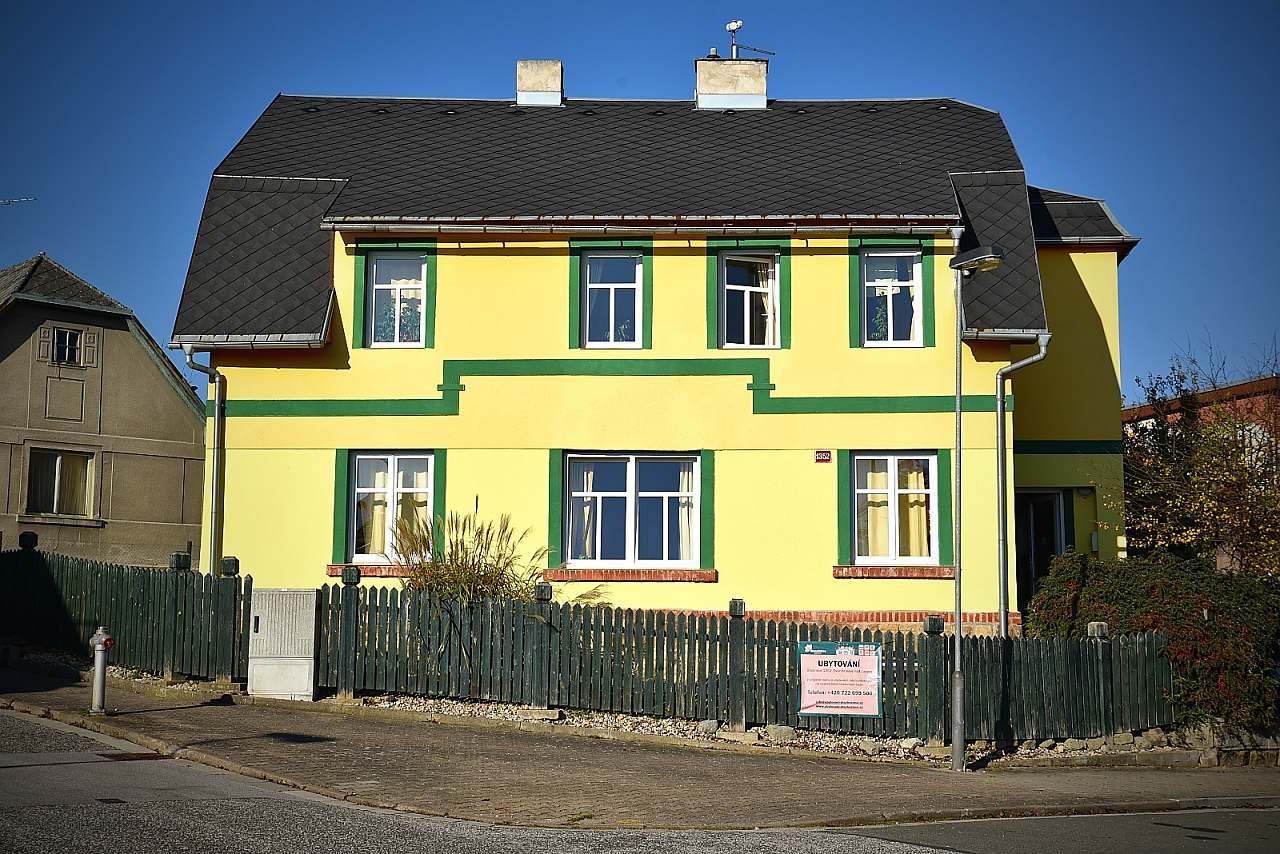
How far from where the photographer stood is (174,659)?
17859 millimetres

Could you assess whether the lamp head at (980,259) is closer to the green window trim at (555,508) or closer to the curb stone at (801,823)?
the curb stone at (801,823)

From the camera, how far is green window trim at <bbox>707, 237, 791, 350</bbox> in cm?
2077

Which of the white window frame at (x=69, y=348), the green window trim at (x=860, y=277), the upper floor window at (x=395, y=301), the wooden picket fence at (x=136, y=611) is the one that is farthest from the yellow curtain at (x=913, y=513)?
the white window frame at (x=69, y=348)

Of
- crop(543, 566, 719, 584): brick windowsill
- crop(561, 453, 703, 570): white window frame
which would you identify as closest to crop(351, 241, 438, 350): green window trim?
crop(561, 453, 703, 570): white window frame

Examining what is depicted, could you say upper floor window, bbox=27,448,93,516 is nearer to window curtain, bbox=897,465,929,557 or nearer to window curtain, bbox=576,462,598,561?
window curtain, bbox=576,462,598,561

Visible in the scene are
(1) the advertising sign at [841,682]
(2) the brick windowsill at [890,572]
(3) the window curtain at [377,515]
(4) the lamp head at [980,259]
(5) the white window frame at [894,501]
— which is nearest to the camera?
(4) the lamp head at [980,259]

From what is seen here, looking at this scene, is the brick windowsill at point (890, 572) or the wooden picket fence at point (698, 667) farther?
the brick windowsill at point (890, 572)

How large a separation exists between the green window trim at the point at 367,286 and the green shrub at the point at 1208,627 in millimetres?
10332

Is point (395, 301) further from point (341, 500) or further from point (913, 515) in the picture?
point (913, 515)

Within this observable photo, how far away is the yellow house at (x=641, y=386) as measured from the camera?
66.9 feet

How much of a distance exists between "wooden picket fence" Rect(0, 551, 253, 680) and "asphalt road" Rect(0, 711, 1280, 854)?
163 inches

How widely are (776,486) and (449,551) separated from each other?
483 centimetres

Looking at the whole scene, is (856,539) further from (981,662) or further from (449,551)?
(449,551)

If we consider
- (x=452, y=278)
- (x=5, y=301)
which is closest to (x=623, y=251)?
(x=452, y=278)
